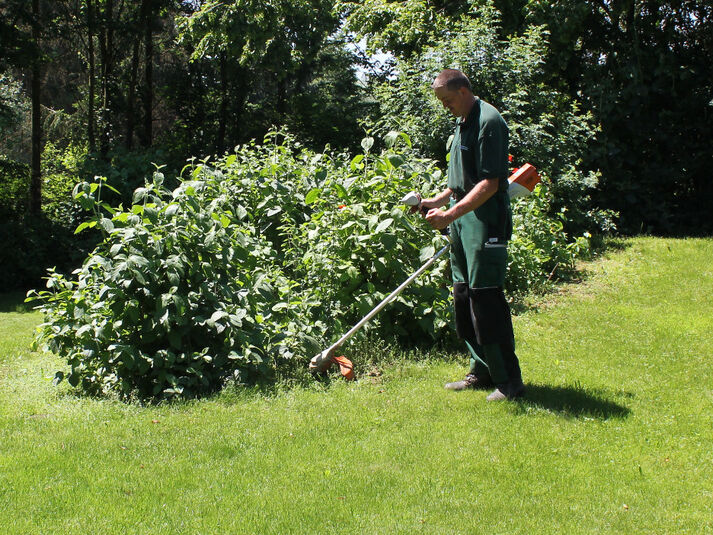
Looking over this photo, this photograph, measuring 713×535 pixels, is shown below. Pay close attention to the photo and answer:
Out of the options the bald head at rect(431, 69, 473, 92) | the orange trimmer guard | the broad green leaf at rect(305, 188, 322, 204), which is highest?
the bald head at rect(431, 69, 473, 92)

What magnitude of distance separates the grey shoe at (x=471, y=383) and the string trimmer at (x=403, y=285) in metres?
0.74

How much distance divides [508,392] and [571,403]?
0.39 m

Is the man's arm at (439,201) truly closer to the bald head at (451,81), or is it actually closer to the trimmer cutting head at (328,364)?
the bald head at (451,81)

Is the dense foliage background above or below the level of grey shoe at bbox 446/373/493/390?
above

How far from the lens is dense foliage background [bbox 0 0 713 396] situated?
5.11m

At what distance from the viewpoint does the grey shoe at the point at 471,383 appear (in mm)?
4863

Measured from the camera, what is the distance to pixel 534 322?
21.8 ft

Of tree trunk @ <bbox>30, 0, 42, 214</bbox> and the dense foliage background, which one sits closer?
the dense foliage background

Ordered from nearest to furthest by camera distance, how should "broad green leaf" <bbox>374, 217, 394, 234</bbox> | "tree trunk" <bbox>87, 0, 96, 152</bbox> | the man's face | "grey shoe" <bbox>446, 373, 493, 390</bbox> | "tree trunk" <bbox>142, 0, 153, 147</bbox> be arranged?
the man's face < "grey shoe" <bbox>446, 373, 493, 390</bbox> < "broad green leaf" <bbox>374, 217, 394, 234</bbox> < "tree trunk" <bbox>87, 0, 96, 152</bbox> < "tree trunk" <bbox>142, 0, 153, 147</bbox>

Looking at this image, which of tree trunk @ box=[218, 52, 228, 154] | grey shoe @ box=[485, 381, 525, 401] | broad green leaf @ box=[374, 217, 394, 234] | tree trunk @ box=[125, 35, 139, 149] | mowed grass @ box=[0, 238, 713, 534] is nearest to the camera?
mowed grass @ box=[0, 238, 713, 534]

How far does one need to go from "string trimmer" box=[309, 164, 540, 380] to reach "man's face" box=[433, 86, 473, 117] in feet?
1.92

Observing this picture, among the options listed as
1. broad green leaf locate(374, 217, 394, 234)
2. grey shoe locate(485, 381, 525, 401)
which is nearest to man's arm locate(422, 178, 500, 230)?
broad green leaf locate(374, 217, 394, 234)

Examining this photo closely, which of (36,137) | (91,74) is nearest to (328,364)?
(36,137)

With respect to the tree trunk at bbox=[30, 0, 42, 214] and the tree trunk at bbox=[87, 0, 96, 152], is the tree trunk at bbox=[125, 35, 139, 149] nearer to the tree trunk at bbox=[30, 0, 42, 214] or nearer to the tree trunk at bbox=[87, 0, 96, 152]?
the tree trunk at bbox=[87, 0, 96, 152]
